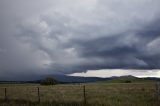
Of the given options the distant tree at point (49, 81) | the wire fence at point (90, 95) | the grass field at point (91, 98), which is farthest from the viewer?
the distant tree at point (49, 81)

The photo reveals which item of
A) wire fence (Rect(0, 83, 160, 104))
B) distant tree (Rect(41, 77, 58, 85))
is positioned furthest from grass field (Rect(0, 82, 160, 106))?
distant tree (Rect(41, 77, 58, 85))

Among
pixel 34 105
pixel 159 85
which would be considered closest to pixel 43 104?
pixel 34 105

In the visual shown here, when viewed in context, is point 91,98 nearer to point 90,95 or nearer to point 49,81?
point 90,95

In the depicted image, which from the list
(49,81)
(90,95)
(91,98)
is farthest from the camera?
(49,81)

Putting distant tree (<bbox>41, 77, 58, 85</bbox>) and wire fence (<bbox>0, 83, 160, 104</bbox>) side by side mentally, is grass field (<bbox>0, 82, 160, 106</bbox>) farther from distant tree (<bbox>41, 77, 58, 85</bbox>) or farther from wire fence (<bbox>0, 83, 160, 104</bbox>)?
distant tree (<bbox>41, 77, 58, 85</bbox>)

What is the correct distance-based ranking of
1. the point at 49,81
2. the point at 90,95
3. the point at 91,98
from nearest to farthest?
the point at 91,98 < the point at 90,95 < the point at 49,81

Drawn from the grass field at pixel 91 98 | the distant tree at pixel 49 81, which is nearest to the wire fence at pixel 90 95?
the grass field at pixel 91 98

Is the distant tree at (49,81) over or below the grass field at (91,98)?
over

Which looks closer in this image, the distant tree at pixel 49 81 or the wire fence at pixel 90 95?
the wire fence at pixel 90 95

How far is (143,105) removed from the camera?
76.9 ft

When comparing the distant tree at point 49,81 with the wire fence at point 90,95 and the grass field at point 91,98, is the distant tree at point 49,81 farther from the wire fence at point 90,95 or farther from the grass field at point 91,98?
the grass field at point 91,98

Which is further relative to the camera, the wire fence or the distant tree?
the distant tree

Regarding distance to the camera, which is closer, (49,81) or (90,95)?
(90,95)

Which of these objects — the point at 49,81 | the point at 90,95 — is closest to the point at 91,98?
the point at 90,95
